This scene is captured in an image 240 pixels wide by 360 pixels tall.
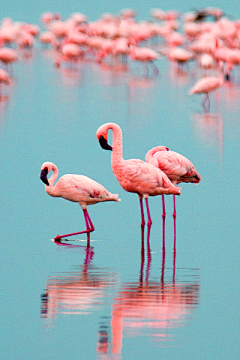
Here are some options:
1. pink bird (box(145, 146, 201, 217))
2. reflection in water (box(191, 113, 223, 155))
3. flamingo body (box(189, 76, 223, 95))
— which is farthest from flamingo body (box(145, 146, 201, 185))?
flamingo body (box(189, 76, 223, 95))

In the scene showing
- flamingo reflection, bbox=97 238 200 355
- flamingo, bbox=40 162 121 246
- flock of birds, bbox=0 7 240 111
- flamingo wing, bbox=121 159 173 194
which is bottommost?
flamingo reflection, bbox=97 238 200 355

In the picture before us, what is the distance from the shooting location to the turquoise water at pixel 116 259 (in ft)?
16.3

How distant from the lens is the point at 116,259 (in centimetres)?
678

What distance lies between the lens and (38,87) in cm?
2253

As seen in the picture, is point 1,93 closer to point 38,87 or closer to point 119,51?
point 38,87

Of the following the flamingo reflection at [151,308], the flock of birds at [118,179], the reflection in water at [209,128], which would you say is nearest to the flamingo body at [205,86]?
the reflection in water at [209,128]

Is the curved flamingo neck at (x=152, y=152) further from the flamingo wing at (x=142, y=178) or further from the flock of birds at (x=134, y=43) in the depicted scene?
the flock of birds at (x=134, y=43)

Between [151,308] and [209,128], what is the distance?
400 inches

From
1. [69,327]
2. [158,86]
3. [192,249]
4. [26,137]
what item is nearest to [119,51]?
[158,86]

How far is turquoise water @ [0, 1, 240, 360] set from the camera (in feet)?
16.3

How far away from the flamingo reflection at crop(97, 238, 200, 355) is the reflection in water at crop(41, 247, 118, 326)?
140mm

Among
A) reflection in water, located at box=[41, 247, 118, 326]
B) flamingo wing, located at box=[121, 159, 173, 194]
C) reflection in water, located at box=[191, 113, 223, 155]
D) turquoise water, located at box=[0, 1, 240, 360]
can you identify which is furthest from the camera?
reflection in water, located at box=[191, 113, 223, 155]

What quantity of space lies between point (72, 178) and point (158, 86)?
16.2 meters

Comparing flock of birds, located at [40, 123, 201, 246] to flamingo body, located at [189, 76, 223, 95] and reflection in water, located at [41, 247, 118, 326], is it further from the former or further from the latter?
flamingo body, located at [189, 76, 223, 95]
